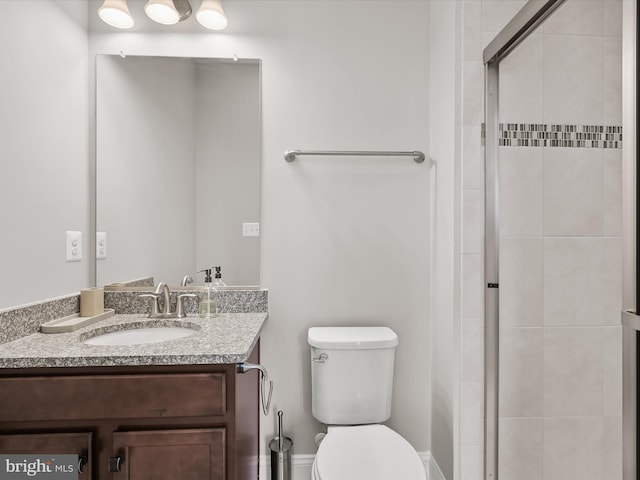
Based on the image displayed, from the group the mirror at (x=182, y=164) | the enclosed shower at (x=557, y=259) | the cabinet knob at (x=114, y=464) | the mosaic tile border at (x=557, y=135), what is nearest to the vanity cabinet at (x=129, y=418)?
the cabinet knob at (x=114, y=464)

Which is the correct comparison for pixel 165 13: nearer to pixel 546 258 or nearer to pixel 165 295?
pixel 165 295

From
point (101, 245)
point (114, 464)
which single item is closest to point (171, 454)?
point (114, 464)

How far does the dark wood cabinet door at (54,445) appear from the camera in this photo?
1.05 metres

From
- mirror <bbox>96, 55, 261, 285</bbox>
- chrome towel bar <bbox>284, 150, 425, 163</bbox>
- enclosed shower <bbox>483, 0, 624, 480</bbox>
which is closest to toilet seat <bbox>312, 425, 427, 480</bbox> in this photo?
enclosed shower <bbox>483, 0, 624, 480</bbox>

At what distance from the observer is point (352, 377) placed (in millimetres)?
1568

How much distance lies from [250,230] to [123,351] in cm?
77

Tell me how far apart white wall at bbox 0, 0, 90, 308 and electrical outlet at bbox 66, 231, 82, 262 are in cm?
2

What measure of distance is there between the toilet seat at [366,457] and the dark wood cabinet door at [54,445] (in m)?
0.65

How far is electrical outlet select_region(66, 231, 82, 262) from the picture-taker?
5.10 feet

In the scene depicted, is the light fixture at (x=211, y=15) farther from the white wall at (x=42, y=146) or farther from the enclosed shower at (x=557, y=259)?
the enclosed shower at (x=557, y=259)

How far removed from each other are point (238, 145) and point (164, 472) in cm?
125

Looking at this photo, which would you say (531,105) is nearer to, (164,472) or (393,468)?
(393,468)

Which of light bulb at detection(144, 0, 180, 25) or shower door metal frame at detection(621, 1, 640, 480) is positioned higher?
Answer: light bulb at detection(144, 0, 180, 25)

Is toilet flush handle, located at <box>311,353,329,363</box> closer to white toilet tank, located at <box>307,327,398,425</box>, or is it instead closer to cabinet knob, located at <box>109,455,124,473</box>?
white toilet tank, located at <box>307,327,398,425</box>
